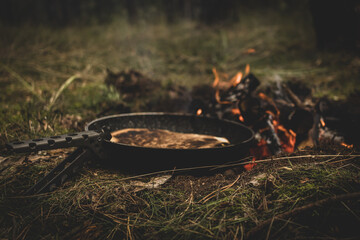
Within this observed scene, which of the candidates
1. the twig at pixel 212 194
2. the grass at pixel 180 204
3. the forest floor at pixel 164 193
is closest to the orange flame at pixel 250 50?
the forest floor at pixel 164 193

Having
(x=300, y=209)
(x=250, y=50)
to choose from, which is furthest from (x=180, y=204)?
(x=250, y=50)

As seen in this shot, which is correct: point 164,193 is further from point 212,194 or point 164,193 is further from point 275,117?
point 275,117

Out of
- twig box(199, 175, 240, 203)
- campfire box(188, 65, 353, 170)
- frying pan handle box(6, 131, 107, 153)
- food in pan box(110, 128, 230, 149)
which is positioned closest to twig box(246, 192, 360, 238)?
twig box(199, 175, 240, 203)

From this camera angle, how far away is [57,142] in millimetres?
1321

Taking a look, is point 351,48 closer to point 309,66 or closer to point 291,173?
point 309,66

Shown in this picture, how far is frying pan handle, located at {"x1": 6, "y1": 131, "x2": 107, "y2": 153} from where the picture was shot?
117 cm

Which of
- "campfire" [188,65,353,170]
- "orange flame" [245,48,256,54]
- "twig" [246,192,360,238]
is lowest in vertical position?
"campfire" [188,65,353,170]

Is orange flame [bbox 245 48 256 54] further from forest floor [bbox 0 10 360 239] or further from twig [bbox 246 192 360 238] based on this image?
twig [bbox 246 192 360 238]

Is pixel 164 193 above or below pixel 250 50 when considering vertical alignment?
below

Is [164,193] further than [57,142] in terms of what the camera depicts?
Yes

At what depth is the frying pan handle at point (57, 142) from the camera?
3.84 ft

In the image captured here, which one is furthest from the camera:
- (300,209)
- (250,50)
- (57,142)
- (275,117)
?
(250,50)

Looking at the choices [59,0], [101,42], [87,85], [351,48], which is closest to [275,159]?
[87,85]

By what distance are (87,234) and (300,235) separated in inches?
40.4
